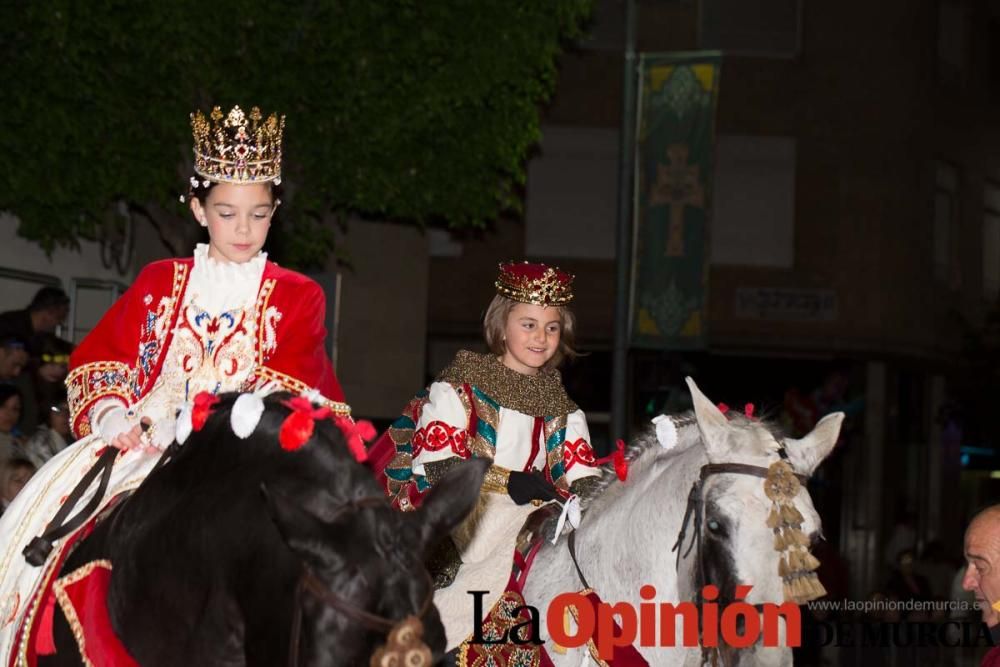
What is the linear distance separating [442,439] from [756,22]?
2101cm

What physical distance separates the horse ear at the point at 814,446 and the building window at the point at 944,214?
902 inches

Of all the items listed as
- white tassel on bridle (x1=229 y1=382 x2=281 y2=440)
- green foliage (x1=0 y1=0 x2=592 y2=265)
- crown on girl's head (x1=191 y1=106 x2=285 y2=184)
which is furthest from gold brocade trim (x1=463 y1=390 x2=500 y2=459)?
green foliage (x1=0 y1=0 x2=592 y2=265)

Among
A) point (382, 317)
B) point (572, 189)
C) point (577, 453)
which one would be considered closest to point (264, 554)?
point (577, 453)

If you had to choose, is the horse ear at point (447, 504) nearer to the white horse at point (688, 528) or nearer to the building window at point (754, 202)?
the white horse at point (688, 528)

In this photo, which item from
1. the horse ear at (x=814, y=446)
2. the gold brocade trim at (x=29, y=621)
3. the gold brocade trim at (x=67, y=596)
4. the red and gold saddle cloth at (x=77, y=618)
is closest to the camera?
the red and gold saddle cloth at (x=77, y=618)

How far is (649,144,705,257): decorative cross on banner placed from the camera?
1800 centimetres

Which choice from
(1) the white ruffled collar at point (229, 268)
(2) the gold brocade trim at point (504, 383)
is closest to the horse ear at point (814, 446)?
(2) the gold brocade trim at point (504, 383)

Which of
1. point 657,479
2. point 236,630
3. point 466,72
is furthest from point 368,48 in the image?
point 236,630

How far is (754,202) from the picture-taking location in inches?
1026

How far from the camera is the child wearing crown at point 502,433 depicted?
260 inches

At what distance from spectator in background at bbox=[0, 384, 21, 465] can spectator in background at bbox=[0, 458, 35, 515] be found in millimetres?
671

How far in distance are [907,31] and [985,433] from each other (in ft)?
26.7

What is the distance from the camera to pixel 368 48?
14.3 metres

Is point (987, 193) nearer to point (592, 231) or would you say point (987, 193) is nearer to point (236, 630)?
point (592, 231)
